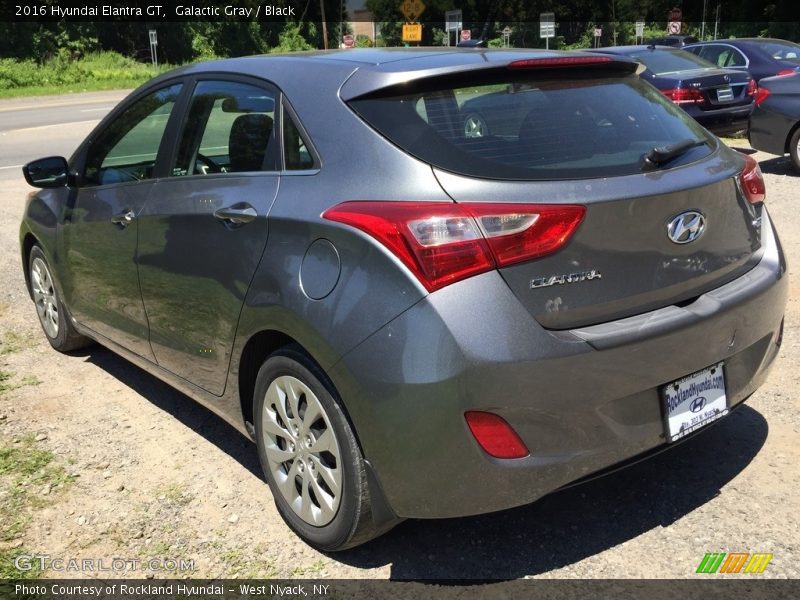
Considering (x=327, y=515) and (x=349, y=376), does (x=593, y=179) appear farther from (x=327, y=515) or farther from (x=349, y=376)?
(x=327, y=515)

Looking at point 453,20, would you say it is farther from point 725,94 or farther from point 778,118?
point 778,118

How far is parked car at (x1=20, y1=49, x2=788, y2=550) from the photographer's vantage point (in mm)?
2447

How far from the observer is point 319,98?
2945 millimetres

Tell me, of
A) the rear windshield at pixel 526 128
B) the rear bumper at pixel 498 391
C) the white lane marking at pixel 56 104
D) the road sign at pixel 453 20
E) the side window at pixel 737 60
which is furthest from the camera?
the road sign at pixel 453 20

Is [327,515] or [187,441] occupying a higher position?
[327,515]

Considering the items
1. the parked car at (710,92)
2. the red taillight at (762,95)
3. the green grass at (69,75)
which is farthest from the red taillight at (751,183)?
the green grass at (69,75)

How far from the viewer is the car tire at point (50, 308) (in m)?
5.06

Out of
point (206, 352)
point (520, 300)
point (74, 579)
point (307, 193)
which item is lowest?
point (74, 579)

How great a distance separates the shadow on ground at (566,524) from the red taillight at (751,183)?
1.06 meters

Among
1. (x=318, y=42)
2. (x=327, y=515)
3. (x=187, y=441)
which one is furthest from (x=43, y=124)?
(x=318, y=42)

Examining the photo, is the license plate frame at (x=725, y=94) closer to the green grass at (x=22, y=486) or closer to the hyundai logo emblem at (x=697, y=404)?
the hyundai logo emblem at (x=697, y=404)

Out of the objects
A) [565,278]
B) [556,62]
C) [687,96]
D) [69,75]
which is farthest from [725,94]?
[69,75]

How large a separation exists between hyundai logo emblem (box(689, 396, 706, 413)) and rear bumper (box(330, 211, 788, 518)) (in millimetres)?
128

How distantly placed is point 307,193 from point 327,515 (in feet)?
3.67
